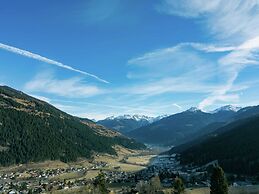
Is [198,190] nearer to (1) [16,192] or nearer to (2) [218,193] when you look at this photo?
(2) [218,193]

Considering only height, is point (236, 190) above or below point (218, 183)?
below

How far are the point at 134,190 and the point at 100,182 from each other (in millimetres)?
30123

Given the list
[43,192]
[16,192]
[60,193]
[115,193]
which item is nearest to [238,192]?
[115,193]

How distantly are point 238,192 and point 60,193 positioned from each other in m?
80.2

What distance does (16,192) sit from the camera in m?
199

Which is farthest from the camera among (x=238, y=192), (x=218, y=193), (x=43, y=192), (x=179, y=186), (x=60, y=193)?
(x=43, y=192)

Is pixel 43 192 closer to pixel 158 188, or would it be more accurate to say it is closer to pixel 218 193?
pixel 158 188

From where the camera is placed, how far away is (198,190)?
178000 mm

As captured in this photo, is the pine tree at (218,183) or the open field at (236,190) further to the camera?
the open field at (236,190)

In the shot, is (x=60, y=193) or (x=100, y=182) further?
(x=60, y=193)

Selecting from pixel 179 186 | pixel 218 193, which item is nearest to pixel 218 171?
pixel 218 193

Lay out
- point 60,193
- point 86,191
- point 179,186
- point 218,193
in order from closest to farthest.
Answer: point 218,193 < point 179,186 < point 86,191 < point 60,193

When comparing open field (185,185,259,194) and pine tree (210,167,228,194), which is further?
open field (185,185,259,194)

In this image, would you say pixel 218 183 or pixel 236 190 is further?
pixel 236 190
